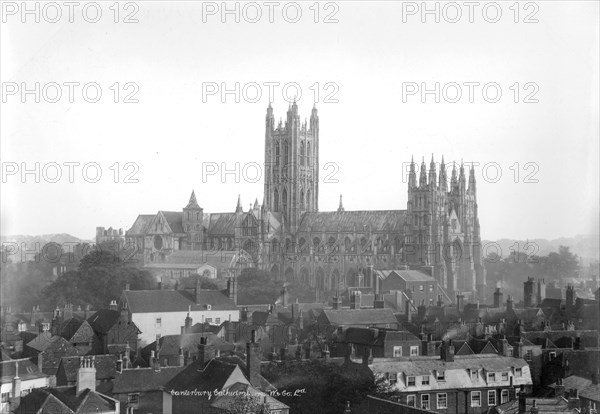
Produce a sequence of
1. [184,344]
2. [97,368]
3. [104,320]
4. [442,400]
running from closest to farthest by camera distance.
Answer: [442,400]
[97,368]
[184,344]
[104,320]

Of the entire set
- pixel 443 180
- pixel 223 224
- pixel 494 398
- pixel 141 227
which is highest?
pixel 443 180

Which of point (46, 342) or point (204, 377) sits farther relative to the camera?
point (46, 342)

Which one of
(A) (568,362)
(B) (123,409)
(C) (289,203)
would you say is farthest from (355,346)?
(C) (289,203)

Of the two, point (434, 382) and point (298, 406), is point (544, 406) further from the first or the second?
Answer: point (298, 406)

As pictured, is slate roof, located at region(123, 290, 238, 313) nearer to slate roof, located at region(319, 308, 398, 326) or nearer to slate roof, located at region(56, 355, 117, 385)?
slate roof, located at region(319, 308, 398, 326)

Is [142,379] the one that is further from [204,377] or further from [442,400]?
[442,400]

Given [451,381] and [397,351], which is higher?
[397,351]

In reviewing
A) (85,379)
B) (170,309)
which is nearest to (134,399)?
(85,379)
